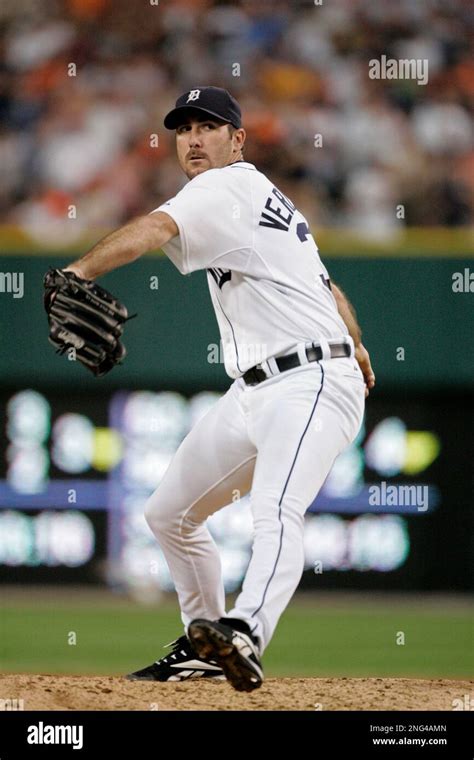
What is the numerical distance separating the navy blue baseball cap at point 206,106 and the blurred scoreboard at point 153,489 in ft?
10.2

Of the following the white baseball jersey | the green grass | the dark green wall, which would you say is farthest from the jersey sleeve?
the dark green wall

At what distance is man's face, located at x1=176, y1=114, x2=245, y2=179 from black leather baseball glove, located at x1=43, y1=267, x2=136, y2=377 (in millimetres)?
719

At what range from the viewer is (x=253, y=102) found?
7625 mm

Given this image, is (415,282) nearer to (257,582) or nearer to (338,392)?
(338,392)

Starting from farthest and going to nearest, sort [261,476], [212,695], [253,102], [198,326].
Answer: [253,102]
[198,326]
[212,695]
[261,476]

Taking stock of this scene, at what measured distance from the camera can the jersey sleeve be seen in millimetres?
3477

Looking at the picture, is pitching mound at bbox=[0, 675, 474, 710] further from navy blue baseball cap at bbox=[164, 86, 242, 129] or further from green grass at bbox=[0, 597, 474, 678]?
navy blue baseball cap at bbox=[164, 86, 242, 129]

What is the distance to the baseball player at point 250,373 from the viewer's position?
3.31m

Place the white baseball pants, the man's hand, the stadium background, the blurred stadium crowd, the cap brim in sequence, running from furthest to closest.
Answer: the blurred stadium crowd
the stadium background
the man's hand
the cap brim
the white baseball pants

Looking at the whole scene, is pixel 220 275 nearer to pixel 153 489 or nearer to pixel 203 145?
pixel 203 145

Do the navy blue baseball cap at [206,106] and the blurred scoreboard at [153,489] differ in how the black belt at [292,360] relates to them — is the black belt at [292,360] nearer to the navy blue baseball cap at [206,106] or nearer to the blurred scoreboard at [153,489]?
the navy blue baseball cap at [206,106]

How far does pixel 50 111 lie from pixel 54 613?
3.25 metres

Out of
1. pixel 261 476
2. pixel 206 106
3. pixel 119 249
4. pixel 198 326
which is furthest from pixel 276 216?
pixel 198 326

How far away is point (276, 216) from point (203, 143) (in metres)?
0.38
